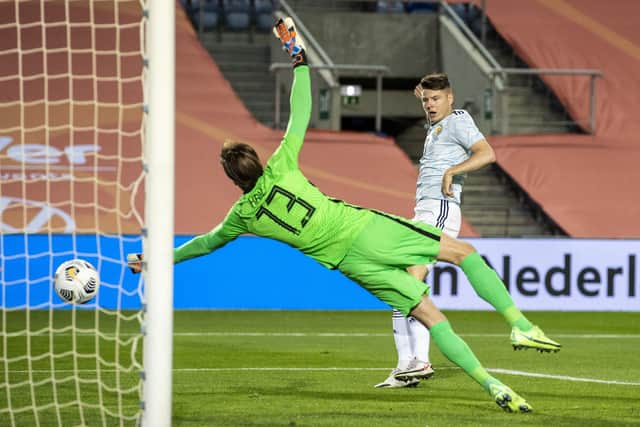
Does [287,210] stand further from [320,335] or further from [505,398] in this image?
[320,335]

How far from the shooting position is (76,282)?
702 cm

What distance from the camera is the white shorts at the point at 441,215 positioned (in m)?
7.55

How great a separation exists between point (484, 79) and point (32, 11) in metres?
7.11

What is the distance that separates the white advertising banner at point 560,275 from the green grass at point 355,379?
2382 millimetres

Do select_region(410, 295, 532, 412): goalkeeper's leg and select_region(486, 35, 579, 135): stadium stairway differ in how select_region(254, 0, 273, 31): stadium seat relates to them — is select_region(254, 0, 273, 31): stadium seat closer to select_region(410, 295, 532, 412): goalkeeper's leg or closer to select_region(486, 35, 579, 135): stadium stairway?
select_region(486, 35, 579, 135): stadium stairway

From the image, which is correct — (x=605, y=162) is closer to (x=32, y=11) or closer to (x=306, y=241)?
(x=32, y=11)

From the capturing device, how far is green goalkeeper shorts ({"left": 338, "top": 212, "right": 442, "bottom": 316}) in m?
6.21

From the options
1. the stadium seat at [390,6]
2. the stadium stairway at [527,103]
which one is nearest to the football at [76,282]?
the stadium stairway at [527,103]

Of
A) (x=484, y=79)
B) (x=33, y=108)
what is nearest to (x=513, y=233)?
(x=484, y=79)

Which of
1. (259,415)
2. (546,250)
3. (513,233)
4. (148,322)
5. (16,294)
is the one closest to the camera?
(148,322)

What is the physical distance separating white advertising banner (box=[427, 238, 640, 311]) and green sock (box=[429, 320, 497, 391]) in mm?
9540

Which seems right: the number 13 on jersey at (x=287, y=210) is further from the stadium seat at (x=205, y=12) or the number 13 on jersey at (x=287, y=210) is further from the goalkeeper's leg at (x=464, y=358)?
the stadium seat at (x=205, y=12)

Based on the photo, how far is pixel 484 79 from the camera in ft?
64.1

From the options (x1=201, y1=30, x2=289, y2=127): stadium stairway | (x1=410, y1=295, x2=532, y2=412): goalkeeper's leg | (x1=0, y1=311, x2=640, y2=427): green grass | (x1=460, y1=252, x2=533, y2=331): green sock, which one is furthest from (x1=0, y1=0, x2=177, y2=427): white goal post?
(x1=201, y1=30, x2=289, y2=127): stadium stairway
